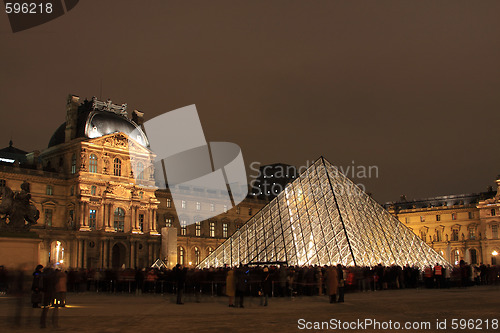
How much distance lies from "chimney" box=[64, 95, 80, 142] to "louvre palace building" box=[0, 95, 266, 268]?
0.26 ft

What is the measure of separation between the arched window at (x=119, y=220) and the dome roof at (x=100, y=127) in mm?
6175

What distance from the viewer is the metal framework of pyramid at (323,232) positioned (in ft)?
76.9

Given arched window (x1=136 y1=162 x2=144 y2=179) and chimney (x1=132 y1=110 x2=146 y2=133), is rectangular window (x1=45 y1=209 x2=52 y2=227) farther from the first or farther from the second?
chimney (x1=132 y1=110 x2=146 y2=133)

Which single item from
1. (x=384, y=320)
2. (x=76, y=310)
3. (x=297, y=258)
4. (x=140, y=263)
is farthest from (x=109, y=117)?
(x=384, y=320)

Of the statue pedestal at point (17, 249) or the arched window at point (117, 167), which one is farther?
the arched window at point (117, 167)

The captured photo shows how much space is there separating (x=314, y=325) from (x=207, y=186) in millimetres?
53324

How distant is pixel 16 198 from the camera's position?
786 inches

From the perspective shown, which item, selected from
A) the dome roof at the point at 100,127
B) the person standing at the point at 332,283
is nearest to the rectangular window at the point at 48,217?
the dome roof at the point at 100,127

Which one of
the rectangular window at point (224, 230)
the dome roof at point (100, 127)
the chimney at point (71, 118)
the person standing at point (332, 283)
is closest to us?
the person standing at point (332, 283)

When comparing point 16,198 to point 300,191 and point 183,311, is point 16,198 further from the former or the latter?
point 300,191

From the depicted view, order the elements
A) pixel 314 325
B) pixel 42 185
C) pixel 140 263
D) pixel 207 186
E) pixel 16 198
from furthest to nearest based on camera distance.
Result: pixel 207 186
pixel 140 263
pixel 42 185
pixel 16 198
pixel 314 325

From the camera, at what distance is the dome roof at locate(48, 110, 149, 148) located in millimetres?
48594

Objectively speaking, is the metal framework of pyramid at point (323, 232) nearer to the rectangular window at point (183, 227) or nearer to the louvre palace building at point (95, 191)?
the louvre palace building at point (95, 191)

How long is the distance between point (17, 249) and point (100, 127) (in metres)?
31.7
